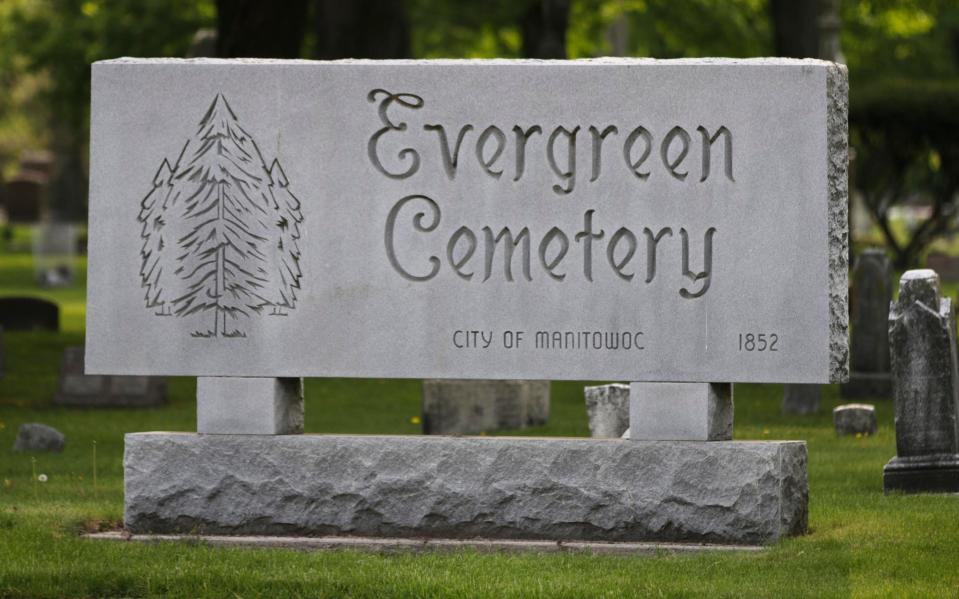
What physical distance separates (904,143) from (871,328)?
A: 13.2 meters

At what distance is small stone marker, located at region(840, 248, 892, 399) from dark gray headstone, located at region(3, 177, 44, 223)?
36495mm

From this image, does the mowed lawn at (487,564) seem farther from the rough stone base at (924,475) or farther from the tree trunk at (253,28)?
the tree trunk at (253,28)

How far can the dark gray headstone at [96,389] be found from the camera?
16375 millimetres

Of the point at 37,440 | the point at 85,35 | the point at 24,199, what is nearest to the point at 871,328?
the point at 37,440

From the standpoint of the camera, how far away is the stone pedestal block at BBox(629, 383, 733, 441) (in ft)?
27.5

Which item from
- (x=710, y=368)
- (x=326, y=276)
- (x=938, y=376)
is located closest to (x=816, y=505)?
(x=938, y=376)

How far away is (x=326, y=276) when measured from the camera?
8727 mm

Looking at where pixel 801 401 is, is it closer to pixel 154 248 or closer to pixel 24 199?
pixel 154 248

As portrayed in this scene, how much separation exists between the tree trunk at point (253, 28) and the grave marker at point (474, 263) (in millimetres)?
10684

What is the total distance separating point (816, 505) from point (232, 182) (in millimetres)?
3676

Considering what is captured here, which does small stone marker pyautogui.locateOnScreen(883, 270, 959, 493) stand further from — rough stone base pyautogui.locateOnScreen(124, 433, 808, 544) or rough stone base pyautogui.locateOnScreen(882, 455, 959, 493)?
rough stone base pyautogui.locateOnScreen(124, 433, 808, 544)

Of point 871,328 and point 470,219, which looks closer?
point 470,219

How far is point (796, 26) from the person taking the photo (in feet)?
93.0

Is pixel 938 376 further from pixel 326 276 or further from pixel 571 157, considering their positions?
pixel 326 276
